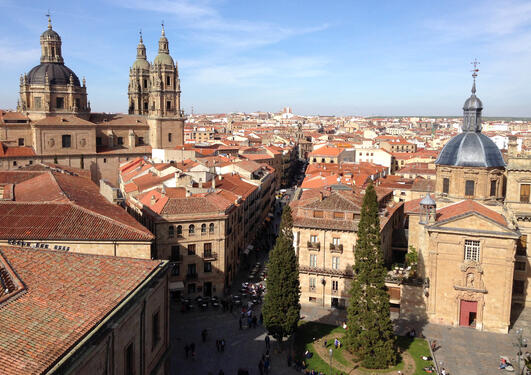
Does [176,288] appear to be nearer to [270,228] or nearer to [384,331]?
[384,331]

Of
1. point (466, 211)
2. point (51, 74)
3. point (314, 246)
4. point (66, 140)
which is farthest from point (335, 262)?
point (51, 74)

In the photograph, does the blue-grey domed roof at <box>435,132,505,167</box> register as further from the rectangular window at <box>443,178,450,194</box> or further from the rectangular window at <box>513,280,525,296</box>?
the rectangular window at <box>513,280,525,296</box>

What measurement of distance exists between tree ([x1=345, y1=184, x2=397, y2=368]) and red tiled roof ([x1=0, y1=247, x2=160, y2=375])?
14.3 meters

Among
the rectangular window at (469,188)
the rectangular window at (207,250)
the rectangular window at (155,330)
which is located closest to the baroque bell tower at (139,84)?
the rectangular window at (207,250)

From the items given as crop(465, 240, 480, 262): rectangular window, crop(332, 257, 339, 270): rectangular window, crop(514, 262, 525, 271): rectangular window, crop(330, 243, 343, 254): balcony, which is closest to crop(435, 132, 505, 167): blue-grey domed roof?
crop(514, 262, 525, 271): rectangular window

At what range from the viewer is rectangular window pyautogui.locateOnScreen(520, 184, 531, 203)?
39281 millimetres

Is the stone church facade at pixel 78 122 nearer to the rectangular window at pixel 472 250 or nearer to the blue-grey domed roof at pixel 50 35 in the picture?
the blue-grey domed roof at pixel 50 35

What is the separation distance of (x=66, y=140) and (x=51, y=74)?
13.4 m

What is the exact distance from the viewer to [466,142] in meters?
41.6

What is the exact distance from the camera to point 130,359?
59.4 ft

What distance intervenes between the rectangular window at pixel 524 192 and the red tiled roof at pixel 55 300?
103 feet

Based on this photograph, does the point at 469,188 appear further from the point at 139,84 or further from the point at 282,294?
the point at 139,84

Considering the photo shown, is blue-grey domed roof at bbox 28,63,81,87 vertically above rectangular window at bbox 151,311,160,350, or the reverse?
blue-grey domed roof at bbox 28,63,81,87

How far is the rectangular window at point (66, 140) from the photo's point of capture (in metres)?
73.3
